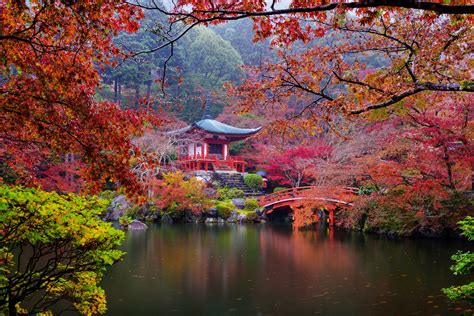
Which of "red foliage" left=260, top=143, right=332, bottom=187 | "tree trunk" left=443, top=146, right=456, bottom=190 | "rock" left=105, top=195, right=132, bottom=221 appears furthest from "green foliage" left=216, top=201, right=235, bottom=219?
"tree trunk" left=443, top=146, right=456, bottom=190

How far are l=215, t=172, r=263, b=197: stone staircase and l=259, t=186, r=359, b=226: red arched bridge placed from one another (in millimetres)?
2676

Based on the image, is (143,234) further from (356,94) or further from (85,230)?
(85,230)

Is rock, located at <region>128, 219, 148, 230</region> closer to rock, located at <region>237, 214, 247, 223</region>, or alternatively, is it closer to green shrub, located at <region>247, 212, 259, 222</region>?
rock, located at <region>237, 214, 247, 223</region>

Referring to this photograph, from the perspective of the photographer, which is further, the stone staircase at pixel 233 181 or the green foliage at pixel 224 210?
the stone staircase at pixel 233 181

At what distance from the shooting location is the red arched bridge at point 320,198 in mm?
17156

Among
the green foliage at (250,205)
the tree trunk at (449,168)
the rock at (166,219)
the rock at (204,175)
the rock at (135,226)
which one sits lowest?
the rock at (135,226)

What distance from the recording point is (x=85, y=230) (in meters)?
2.96

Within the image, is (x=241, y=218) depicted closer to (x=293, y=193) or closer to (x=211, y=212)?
(x=211, y=212)

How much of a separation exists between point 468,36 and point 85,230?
487cm

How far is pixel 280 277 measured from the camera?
26.6 feet

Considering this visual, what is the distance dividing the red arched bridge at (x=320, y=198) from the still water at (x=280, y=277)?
3.53 meters

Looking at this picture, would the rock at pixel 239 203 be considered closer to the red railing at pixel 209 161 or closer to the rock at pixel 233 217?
the rock at pixel 233 217

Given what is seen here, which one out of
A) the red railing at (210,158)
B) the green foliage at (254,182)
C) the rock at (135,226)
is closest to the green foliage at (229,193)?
the green foliage at (254,182)

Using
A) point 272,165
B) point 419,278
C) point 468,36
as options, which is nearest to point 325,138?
point 272,165
